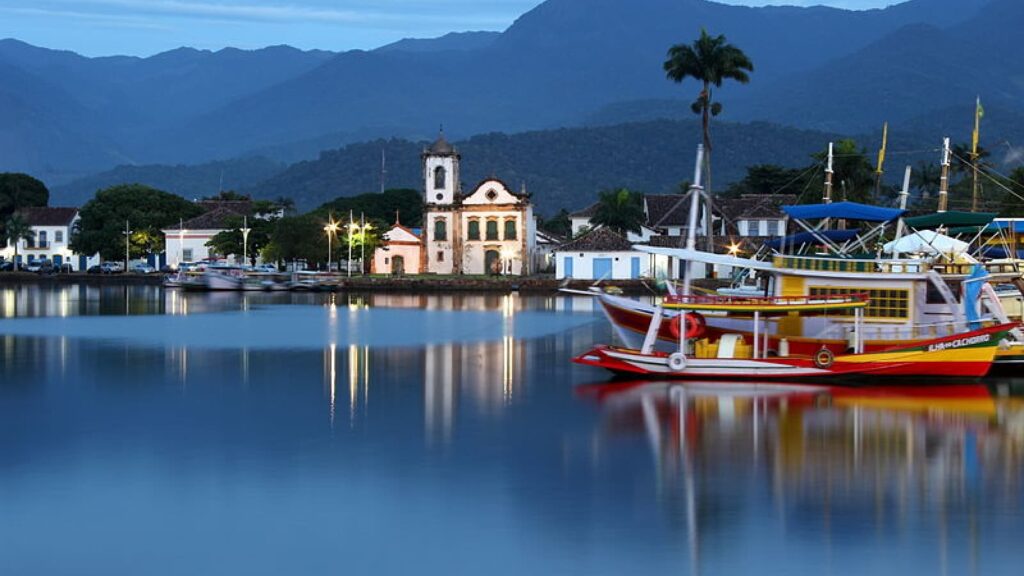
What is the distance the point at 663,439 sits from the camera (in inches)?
980

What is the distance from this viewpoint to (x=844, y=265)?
32.3m

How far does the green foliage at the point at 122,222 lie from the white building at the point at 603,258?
136 feet

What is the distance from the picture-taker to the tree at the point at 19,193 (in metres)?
128

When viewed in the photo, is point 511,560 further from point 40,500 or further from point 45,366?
point 45,366

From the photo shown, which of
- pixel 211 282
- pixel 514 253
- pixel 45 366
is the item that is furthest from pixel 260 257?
pixel 45 366

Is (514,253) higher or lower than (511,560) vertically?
higher

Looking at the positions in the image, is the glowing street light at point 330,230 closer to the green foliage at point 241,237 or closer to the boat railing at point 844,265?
the green foliage at point 241,237

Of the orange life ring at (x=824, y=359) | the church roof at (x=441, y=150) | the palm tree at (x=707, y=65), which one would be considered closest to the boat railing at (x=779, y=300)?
the orange life ring at (x=824, y=359)

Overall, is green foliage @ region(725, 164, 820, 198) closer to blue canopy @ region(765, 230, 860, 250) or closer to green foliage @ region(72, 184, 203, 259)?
green foliage @ region(72, 184, 203, 259)

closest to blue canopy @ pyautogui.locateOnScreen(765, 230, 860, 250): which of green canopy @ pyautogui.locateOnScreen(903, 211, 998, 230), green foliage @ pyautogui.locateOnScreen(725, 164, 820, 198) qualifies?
green canopy @ pyautogui.locateOnScreen(903, 211, 998, 230)

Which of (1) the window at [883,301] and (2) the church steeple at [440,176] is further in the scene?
(2) the church steeple at [440,176]

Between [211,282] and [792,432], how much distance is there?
2977 inches

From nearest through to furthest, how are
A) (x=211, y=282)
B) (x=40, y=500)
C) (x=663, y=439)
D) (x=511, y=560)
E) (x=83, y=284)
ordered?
1. (x=511, y=560)
2. (x=40, y=500)
3. (x=663, y=439)
4. (x=211, y=282)
5. (x=83, y=284)

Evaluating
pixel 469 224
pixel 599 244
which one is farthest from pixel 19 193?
pixel 599 244
